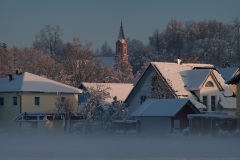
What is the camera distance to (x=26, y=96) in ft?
200

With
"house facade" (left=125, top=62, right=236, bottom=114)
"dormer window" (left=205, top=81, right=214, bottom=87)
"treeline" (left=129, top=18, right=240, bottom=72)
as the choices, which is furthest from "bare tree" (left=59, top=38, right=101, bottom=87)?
Answer: "dormer window" (left=205, top=81, right=214, bottom=87)

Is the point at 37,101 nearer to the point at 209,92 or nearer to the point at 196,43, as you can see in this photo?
the point at 209,92

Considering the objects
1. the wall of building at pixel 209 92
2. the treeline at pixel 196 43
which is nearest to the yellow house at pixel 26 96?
the wall of building at pixel 209 92

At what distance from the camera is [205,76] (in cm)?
5975

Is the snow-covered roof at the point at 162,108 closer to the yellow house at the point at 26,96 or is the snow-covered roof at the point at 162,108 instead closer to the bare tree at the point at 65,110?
the bare tree at the point at 65,110

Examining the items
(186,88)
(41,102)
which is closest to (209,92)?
(186,88)

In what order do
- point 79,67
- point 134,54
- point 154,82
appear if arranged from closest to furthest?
1. point 154,82
2. point 79,67
3. point 134,54

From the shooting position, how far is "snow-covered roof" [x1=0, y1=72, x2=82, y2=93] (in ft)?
201

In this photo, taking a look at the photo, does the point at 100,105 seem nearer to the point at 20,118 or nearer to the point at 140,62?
the point at 20,118

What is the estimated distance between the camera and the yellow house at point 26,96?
60.8m

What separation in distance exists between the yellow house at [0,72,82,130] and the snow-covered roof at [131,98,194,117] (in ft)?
44.4

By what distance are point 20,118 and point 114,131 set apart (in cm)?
1041

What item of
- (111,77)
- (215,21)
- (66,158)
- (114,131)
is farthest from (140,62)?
(66,158)

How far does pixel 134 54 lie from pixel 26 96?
229ft
